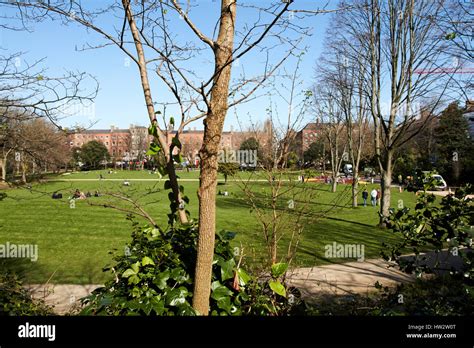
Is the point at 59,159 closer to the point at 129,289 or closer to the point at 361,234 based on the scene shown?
the point at 129,289

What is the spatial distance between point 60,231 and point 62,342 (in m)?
13.6

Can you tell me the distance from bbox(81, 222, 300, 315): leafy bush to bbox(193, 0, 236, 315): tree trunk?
253mm

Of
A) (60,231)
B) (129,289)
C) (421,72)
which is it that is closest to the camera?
(129,289)

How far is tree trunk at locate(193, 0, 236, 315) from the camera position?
8.78 feet

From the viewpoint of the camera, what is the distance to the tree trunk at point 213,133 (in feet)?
8.78

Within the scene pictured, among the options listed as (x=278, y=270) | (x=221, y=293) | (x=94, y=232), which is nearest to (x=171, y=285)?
(x=221, y=293)

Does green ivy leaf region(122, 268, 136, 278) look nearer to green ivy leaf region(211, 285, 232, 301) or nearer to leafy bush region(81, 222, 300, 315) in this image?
leafy bush region(81, 222, 300, 315)

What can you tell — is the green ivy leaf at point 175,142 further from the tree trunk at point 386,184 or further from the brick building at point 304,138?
the tree trunk at point 386,184

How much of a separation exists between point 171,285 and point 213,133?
4.53 feet

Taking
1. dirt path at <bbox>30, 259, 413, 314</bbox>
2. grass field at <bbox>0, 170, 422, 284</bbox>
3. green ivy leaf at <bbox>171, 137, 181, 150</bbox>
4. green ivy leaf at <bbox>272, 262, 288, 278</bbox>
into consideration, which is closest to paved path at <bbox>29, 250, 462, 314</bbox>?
dirt path at <bbox>30, 259, 413, 314</bbox>

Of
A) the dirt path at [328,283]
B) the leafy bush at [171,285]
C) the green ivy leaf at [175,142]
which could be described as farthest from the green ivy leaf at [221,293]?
the dirt path at [328,283]

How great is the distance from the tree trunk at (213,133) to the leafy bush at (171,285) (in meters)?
0.25

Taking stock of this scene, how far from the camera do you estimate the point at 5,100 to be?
4.66m

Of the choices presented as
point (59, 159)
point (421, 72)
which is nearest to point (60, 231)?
point (59, 159)
